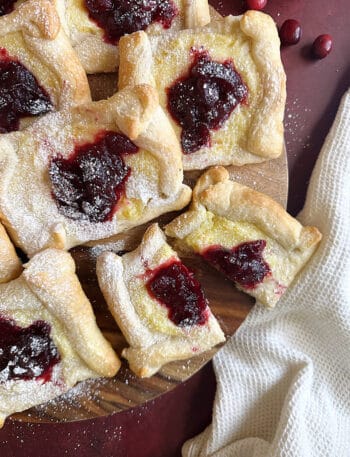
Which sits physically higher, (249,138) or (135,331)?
(249,138)

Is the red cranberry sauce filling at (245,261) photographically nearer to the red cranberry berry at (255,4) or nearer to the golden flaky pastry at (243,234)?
the golden flaky pastry at (243,234)

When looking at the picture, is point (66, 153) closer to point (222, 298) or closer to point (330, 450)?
point (222, 298)

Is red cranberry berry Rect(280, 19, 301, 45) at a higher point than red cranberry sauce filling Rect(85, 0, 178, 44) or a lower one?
lower

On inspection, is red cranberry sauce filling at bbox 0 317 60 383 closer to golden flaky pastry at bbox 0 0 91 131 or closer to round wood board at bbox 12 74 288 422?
round wood board at bbox 12 74 288 422

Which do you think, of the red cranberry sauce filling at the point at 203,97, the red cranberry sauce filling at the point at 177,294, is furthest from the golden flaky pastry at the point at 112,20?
the red cranberry sauce filling at the point at 177,294

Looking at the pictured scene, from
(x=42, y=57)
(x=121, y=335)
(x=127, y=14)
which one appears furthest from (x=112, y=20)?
(x=121, y=335)

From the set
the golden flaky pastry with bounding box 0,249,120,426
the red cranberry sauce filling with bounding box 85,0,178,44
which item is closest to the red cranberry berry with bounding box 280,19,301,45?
the red cranberry sauce filling with bounding box 85,0,178,44

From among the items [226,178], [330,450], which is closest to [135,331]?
[226,178]
